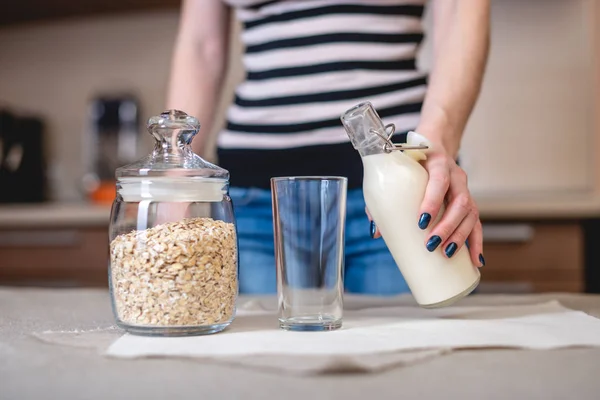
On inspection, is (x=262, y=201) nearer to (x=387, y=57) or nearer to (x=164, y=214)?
(x=387, y=57)

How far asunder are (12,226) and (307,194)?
6.09ft

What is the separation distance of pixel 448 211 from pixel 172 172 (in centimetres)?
26

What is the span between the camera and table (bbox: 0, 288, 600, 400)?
15.9 inches

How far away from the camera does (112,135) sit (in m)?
2.60

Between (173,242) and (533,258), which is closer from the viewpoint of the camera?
(173,242)

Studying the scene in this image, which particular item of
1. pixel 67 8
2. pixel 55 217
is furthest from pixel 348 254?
pixel 67 8

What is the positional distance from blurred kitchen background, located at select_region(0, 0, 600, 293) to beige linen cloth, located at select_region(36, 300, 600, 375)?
3.88ft

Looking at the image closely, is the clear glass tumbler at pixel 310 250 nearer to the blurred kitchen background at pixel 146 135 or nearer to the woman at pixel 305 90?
the woman at pixel 305 90

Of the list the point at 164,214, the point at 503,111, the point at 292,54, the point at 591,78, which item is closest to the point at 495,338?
the point at 164,214

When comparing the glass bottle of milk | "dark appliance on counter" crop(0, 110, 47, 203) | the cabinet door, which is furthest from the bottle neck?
"dark appliance on counter" crop(0, 110, 47, 203)

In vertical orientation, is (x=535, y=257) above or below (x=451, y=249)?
below

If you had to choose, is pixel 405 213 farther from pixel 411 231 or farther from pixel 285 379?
pixel 285 379

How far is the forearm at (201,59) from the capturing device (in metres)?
1.14

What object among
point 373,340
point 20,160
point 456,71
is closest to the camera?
point 373,340
